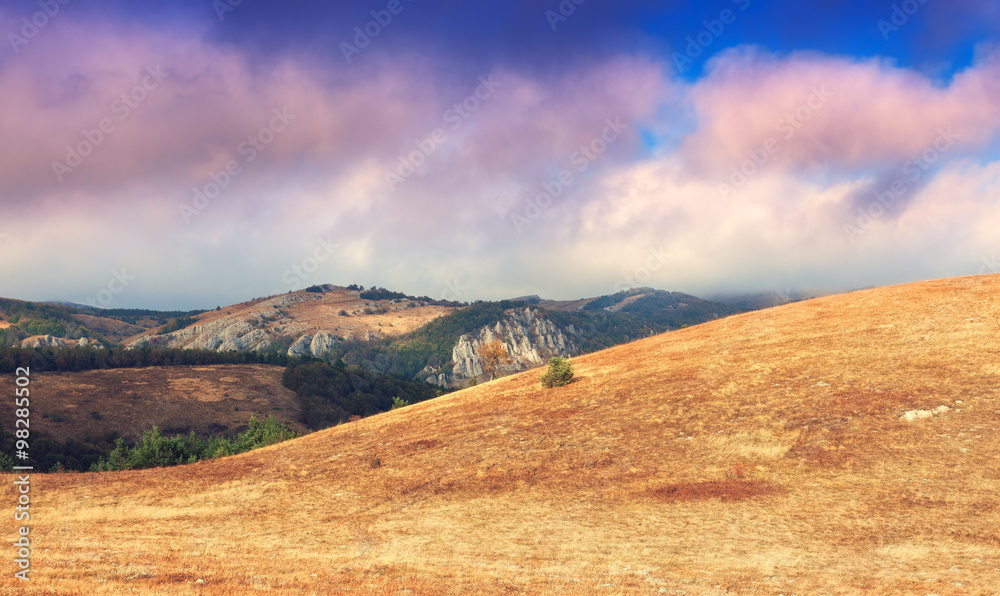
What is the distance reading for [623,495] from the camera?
71.1ft

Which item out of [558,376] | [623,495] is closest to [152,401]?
[558,376]

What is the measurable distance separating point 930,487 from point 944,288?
40748 millimetres

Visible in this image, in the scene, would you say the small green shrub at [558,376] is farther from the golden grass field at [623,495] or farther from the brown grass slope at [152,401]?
the brown grass slope at [152,401]

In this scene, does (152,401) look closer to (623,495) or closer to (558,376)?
(558,376)

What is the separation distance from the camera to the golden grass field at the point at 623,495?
1418 centimetres

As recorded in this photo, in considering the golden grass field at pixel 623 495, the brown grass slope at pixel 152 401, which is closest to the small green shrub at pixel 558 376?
the golden grass field at pixel 623 495

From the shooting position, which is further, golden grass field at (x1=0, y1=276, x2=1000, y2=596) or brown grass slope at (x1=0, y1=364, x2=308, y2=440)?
brown grass slope at (x1=0, y1=364, x2=308, y2=440)

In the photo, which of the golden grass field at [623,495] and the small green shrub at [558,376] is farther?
the small green shrub at [558,376]

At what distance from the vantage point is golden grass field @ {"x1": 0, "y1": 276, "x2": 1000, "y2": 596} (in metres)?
14.2

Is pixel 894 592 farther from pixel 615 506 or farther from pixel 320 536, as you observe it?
pixel 320 536

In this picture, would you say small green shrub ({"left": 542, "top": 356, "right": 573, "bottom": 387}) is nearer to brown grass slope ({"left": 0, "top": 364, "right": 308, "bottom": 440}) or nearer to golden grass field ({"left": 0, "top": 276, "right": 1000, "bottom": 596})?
golden grass field ({"left": 0, "top": 276, "right": 1000, "bottom": 596})

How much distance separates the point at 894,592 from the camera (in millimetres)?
12266

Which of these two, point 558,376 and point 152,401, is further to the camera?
point 152,401

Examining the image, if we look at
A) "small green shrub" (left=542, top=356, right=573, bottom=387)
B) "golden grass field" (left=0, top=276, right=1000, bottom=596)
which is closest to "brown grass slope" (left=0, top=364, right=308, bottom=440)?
"small green shrub" (left=542, top=356, right=573, bottom=387)
